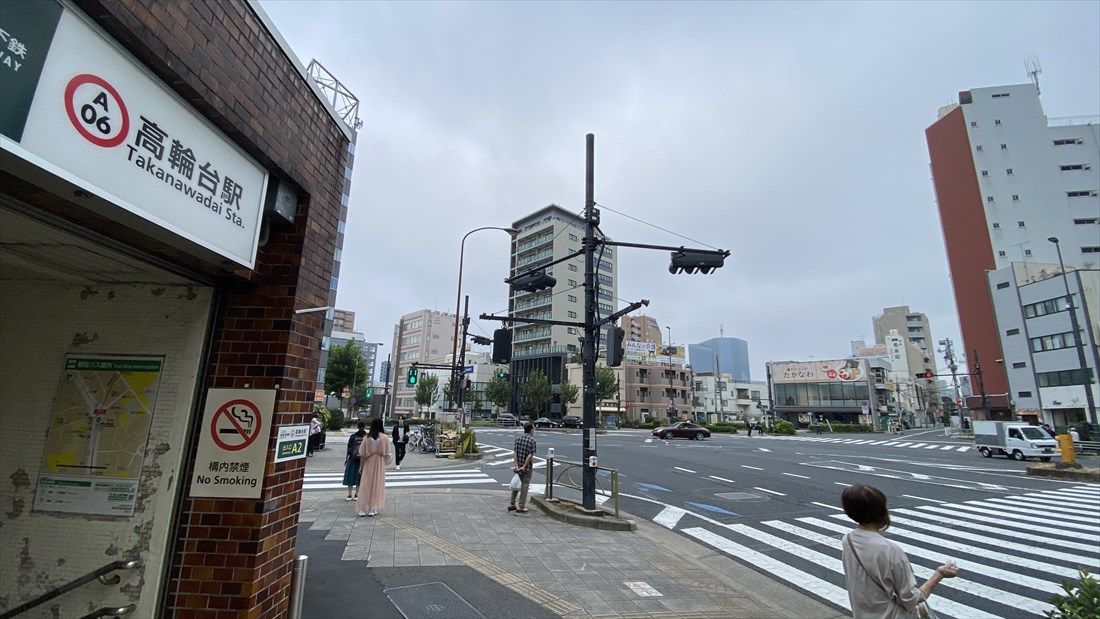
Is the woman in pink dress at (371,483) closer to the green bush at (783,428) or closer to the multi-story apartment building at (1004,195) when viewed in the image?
→ the green bush at (783,428)

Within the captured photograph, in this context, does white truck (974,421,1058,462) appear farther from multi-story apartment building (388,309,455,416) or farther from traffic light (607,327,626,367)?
multi-story apartment building (388,309,455,416)

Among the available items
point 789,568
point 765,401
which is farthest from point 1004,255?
point 789,568

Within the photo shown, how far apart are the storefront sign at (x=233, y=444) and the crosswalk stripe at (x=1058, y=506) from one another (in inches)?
662

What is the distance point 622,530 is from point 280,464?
6.49m

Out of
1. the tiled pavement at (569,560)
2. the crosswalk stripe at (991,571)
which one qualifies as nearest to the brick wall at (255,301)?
the tiled pavement at (569,560)

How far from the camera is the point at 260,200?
326cm

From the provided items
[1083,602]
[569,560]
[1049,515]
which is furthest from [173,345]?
[1049,515]

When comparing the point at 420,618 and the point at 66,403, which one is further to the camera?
the point at 420,618

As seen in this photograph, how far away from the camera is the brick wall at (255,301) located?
2688mm

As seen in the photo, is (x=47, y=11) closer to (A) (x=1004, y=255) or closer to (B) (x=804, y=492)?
(B) (x=804, y=492)

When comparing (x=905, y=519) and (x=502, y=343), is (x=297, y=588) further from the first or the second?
(x=905, y=519)

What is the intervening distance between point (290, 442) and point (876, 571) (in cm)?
414

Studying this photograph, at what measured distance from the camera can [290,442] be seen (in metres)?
3.47

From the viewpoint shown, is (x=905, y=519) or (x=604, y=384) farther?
(x=604, y=384)
